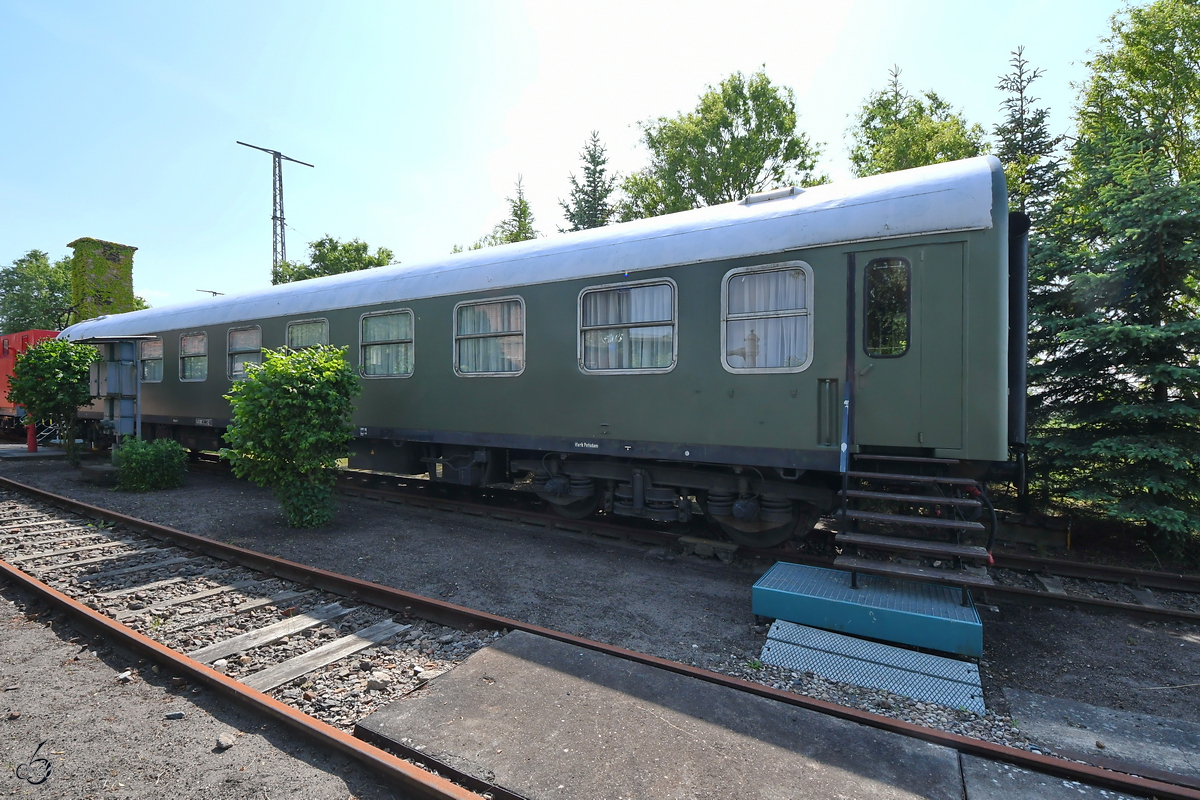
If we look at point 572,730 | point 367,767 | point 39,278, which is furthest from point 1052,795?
point 39,278

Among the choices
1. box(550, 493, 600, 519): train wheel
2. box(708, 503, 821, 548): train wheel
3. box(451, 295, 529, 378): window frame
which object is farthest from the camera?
box(550, 493, 600, 519): train wheel

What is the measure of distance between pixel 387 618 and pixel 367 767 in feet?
6.58

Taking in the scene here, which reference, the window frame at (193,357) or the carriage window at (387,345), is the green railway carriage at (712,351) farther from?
the window frame at (193,357)

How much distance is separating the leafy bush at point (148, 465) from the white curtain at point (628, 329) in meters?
8.44

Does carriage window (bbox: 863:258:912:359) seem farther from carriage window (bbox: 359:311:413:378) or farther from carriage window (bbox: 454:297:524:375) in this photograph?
carriage window (bbox: 359:311:413:378)

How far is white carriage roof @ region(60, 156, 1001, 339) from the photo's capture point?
5012mm

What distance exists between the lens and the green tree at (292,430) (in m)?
7.69

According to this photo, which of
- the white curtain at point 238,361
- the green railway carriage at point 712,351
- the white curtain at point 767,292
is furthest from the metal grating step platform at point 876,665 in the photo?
the white curtain at point 238,361

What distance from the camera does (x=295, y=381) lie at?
7758mm

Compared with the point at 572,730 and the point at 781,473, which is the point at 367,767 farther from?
the point at 781,473

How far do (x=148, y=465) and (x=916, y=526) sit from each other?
11.7 m

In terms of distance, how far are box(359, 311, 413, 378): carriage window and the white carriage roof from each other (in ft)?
0.94

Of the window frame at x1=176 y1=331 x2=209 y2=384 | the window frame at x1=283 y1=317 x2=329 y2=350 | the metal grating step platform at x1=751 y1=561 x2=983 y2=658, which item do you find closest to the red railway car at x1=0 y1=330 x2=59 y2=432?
the window frame at x1=176 y1=331 x2=209 y2=384

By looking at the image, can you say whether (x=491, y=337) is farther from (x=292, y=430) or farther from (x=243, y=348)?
(x=243, y=348)
